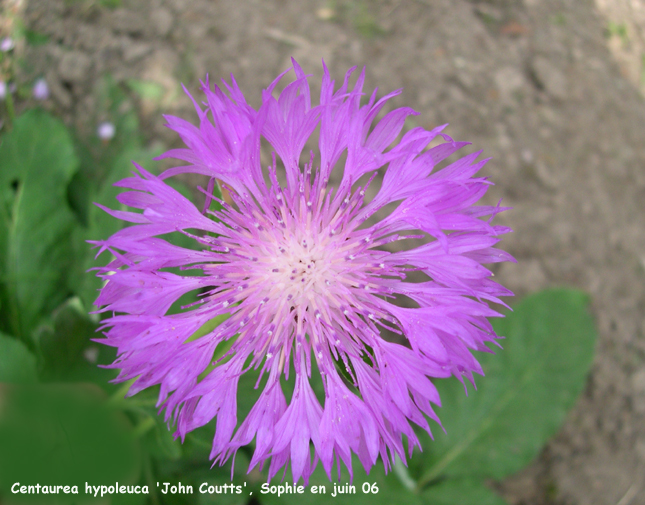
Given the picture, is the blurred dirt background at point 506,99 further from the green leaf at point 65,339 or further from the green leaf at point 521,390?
the green leaf at point 65,339

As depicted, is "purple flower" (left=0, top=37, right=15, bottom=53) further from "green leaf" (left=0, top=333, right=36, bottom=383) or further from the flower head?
"green leaf" (left=0, top=333, right=36, bottom=383)

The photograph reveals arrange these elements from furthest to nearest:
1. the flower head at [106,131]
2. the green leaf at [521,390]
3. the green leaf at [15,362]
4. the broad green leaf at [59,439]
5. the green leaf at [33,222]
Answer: the flower head at [106,131], the green leaf at [521,390], the green leaf at [33,222], the green leaf at [15,362], the broad green leaf at [59,439]

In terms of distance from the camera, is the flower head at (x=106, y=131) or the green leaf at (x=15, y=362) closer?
the green leaf at (x=15, y=362)

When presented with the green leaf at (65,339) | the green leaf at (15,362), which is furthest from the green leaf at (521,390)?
the green leaf at (15,362)

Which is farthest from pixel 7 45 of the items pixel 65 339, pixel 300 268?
pixel 300 268

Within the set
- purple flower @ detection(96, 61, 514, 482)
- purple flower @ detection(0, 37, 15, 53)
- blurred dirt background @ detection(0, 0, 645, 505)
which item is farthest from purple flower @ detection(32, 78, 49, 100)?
purple flower @ detection(96, 61, 514, 482)

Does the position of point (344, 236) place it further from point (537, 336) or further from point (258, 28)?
point (258, 28)
